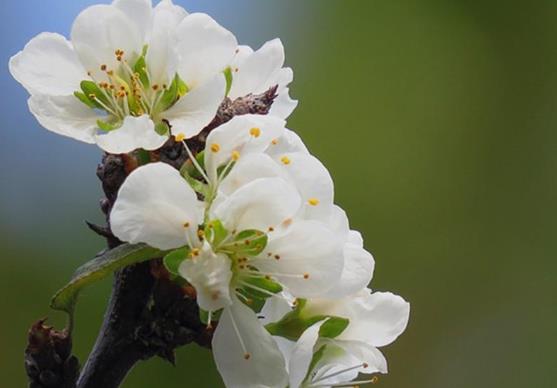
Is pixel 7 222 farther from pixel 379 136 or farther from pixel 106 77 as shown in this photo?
pixel 106 77

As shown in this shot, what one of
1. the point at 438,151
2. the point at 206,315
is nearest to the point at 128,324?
the point at 206,315

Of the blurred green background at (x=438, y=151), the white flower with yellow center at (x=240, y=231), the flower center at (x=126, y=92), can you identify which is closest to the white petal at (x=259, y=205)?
Answer: the white flower with yellow center at (x=240, y=231)

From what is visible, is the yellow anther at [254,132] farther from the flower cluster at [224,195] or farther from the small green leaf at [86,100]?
the small green leaf at [86,100]

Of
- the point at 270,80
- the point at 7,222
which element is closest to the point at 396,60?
the point at 7,222

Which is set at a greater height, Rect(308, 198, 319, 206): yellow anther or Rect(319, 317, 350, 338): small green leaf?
Rect(308, 198, 319, 206): yellow anther

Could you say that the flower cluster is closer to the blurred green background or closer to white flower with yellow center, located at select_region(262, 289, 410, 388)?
white flower with yellow center, located at select_region(262, 289, 410, 388)

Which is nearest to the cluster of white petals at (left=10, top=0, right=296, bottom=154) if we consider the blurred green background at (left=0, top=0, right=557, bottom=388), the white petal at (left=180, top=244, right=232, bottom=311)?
the white petal at (left=180, top=244, right=232, bottom=311)
